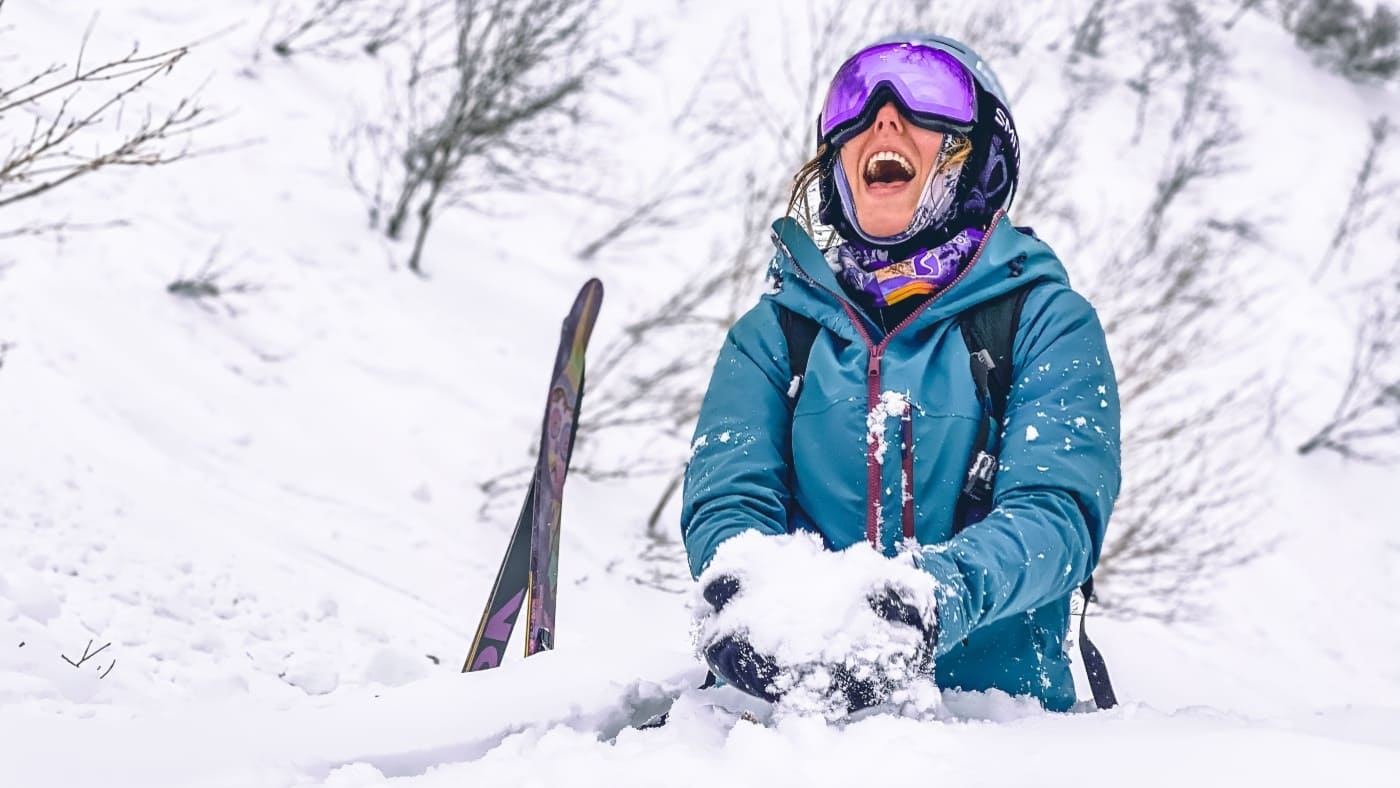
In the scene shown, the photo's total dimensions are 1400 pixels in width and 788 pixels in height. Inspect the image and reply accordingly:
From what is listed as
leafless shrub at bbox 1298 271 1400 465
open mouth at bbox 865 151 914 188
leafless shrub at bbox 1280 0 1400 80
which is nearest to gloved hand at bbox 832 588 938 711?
open mouth at bbox 865 151 914 188

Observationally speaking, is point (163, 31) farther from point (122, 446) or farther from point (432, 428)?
point (122, 446)

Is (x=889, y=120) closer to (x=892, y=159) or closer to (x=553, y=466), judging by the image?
(x=892, y=159)

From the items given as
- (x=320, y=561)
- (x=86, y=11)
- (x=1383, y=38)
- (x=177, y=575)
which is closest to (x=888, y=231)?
(x=177, y=575)

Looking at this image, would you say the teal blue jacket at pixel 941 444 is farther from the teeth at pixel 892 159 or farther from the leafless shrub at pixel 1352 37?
the leafless shrub at pixel 1352 37

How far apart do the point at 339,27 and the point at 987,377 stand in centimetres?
Answer: 1349

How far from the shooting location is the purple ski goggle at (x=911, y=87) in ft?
6.43

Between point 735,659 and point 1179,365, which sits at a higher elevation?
point 1179,365

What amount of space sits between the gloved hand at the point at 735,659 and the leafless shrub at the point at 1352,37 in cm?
3177

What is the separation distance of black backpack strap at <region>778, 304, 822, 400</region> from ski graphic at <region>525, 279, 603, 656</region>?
0.76 meters

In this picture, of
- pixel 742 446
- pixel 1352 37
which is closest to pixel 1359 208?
pixel 1352 37

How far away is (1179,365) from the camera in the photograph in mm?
9836

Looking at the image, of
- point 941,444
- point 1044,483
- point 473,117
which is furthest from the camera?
point 473,117

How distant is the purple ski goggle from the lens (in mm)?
1959

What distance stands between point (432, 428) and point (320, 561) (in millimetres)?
2965
